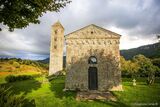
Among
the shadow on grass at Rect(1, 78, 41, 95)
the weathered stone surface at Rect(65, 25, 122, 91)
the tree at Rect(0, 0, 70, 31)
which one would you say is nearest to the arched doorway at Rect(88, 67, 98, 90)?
the weathered stone surface at Rect(65, 25, 122, 91)

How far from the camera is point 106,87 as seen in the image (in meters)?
23.7

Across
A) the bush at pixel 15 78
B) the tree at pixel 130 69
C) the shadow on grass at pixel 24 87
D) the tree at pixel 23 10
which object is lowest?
the shadow on grass at pixel 24 87

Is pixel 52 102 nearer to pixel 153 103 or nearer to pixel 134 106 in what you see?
pixel 134 106

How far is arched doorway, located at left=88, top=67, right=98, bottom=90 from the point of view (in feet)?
79.4

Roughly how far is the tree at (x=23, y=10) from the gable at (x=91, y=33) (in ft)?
38.2

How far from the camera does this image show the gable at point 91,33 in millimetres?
24922

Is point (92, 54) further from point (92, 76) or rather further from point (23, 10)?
point (23, 10)

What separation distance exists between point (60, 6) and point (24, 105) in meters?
8.85

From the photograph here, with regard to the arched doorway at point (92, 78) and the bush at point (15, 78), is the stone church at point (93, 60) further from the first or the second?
the bush at point (15, 78)

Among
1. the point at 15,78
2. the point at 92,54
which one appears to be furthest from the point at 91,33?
the point at 15,78

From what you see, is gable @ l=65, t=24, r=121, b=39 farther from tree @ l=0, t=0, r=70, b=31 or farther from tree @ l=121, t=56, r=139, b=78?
tree @ l=121, t=56, r=139, b=78

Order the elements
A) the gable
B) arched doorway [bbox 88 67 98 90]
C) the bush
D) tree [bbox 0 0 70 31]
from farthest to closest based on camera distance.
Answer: the bush < the gable < arched doorway [bbox 88 67 98 90] < tree [bbox 0 0 70 31]

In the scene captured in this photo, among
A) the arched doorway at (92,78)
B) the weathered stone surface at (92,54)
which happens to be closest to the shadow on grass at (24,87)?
the weathered stone surface at (92,54)

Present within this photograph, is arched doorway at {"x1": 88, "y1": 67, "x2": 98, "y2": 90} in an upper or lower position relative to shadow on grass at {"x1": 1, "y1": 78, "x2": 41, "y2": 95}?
upper
